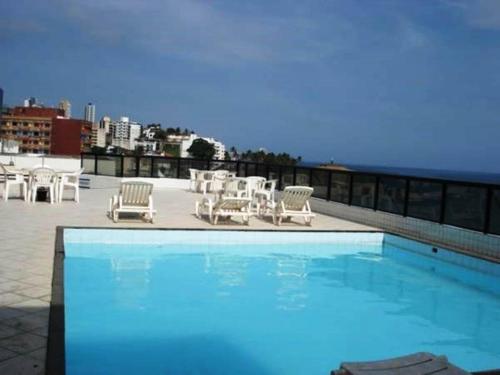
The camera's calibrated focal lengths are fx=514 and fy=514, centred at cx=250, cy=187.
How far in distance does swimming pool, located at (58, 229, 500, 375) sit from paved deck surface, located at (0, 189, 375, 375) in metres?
0.43

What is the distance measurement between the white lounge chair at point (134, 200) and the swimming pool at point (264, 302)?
73 cm

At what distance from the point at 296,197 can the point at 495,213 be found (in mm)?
3558

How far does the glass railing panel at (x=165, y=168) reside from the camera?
16.8 metres

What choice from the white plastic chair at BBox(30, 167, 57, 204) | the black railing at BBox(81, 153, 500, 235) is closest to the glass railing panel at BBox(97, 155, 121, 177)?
the black railing at BBox(81, 153, 500, 235)

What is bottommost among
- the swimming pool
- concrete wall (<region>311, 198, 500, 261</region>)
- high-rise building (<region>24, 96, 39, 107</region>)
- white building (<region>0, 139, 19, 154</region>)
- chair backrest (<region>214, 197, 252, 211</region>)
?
the swimming pool

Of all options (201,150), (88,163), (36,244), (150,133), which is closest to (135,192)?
(36,244)

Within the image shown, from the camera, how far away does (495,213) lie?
762 centimetres

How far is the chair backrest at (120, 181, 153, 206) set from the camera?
870cm

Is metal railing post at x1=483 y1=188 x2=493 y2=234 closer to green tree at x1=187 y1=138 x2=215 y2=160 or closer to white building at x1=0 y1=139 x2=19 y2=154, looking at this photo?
green tree at x1=187 y1=138 x2=215 y2=160

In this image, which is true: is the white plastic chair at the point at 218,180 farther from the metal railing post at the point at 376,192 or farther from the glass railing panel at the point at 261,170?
the metal railing post at the point at 376,192

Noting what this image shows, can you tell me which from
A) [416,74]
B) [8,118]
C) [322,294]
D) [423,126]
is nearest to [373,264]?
[322,294]

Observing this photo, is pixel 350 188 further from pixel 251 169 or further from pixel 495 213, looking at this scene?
pixel 251 169

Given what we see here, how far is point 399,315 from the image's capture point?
228 inches

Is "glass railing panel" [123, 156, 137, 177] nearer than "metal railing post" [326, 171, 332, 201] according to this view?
No
